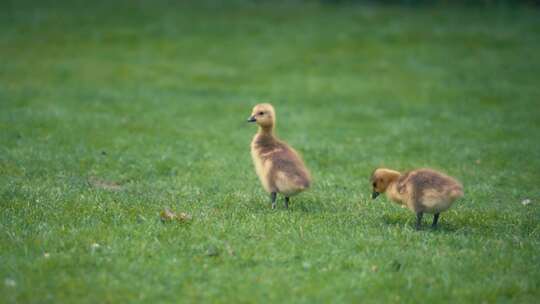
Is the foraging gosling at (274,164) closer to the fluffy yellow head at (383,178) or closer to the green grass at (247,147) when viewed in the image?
the green grass at (247,147)

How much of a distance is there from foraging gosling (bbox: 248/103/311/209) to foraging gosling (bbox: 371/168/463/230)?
1173 millimetres

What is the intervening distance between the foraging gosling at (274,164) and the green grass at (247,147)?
1.31 feet

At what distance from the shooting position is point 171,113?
17250mm

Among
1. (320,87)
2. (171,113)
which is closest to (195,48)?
(320,87)

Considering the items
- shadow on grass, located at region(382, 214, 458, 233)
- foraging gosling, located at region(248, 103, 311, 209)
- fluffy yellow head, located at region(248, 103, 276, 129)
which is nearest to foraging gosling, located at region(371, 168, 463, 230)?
shadow on grass, located at region(382, 214, 458, 233)

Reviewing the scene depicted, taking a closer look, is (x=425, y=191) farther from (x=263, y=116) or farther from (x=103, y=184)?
(x=103, y=184)

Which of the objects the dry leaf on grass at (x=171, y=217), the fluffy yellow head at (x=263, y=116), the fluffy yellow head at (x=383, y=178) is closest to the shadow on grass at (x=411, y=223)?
the fluffy yellow head at (x=383, y=178)

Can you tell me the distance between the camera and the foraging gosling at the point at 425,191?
327 inches

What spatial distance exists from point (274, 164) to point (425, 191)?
203 centimetres

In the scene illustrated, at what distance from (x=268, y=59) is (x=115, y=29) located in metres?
6.75

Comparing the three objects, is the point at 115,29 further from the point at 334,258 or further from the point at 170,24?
the point at 334,258

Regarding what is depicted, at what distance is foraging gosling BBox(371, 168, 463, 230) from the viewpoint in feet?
27.2

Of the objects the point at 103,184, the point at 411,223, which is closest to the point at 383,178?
the point at 411,223

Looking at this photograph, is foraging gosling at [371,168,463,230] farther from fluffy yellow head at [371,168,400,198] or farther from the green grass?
the green grass
